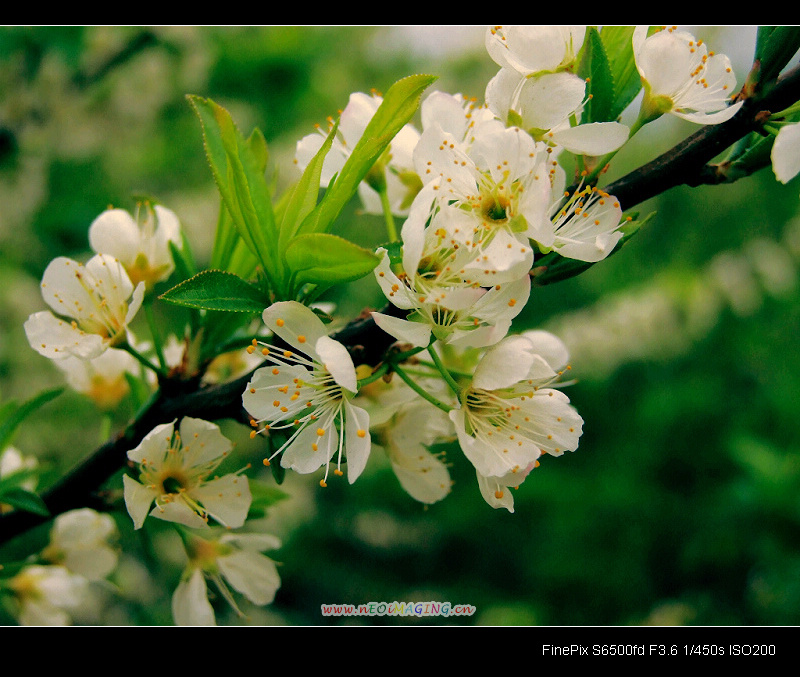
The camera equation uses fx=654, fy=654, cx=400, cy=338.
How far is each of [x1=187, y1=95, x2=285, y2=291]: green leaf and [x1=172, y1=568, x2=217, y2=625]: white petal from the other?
38 cm

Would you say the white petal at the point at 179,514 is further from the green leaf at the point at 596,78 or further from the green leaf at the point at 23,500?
the green leaf at the point at 596,78

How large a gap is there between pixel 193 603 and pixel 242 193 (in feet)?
1.55

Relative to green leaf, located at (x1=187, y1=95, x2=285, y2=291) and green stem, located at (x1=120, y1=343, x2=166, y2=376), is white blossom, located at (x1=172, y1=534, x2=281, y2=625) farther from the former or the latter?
green leaf, located at (x1=187, y1=95, x2=285, y2=291)

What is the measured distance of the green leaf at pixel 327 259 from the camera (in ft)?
1.72

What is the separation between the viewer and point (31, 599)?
0.89 m

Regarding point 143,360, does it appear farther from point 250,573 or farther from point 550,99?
point 550,99

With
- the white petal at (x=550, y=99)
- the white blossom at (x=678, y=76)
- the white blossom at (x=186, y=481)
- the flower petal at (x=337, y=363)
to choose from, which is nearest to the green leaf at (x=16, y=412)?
the white blossom at (x=186, y=481)

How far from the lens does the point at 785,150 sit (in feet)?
1.71

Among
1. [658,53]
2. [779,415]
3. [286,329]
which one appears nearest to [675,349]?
[779,415]

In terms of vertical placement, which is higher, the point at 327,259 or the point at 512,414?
the point at 327,259

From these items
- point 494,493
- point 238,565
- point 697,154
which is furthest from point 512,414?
point 238,565

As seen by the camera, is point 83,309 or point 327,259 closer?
point 327,259

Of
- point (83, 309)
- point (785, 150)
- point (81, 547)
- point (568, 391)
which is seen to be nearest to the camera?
point (785, 150)
